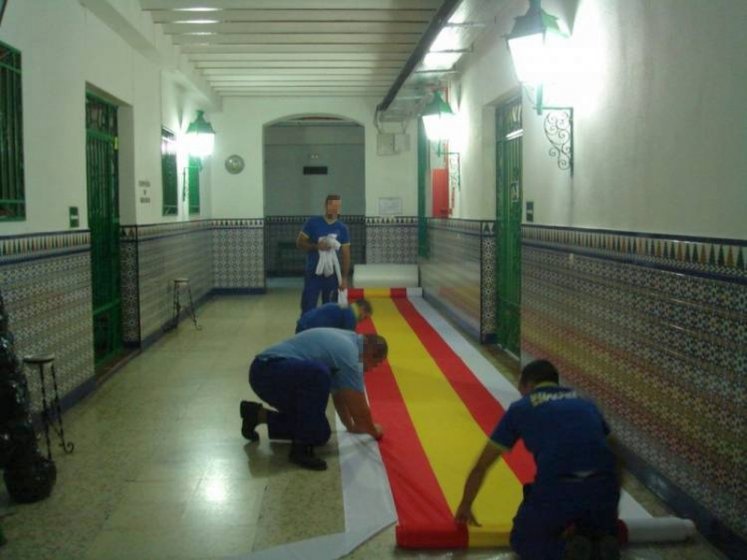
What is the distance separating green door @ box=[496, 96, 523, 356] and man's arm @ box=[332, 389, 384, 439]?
3086 mm

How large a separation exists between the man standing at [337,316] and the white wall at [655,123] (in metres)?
1.57

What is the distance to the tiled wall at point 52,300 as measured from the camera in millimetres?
5414

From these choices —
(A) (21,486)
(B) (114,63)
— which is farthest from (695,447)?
(B) (114,63)

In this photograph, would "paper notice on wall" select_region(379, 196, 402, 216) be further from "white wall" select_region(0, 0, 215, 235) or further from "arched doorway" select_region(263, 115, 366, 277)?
"white wall" select_region(0, 0, 215, 235)

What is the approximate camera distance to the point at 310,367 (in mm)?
5086

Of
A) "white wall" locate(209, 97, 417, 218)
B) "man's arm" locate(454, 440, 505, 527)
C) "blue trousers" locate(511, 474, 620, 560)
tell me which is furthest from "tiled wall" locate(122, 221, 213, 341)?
"blue trousers" locate(511, 474, 620, 560)

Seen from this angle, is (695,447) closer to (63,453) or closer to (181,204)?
(63,453)

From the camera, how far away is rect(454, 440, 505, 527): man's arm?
3205 millimetres

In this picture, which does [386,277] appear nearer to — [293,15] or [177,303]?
[177,303]

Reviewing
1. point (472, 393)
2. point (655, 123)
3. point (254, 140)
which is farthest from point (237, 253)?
point (655, 123)

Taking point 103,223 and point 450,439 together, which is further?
point 103,223

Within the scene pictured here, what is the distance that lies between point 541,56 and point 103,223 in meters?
4.74

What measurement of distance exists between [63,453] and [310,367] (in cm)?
168

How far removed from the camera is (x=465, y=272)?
10.0 meters
